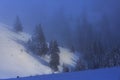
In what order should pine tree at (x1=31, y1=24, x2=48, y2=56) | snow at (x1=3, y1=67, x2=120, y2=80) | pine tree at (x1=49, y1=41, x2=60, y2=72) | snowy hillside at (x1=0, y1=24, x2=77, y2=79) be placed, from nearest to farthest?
snow at (x1=3, y1=67, x2=120, y2=80), snowy hillside at (x1=0, y1=24, x2=77, y2=79), pine tree at (x1=49, y1=41, x2=60, y2=72), pine tree at (x1=31, y1=24, x2=48, y2=56)

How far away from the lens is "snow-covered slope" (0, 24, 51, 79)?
72206 mm

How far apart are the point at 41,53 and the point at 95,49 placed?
41669 mm

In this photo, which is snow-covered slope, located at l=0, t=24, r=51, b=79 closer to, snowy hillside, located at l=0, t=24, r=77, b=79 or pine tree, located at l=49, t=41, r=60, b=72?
snowy hillside, located at l=0, t=24, r=77, b=79

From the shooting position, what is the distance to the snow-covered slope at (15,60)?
7221cm

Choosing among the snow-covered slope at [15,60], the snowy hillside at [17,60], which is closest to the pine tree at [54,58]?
the snowy hillside at [17,60]

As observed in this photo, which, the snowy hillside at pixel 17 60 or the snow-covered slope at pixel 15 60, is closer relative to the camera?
the snow-covered slope at pixel 15 60

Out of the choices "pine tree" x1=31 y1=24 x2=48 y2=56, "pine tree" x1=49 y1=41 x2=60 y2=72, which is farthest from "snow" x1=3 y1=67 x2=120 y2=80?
"pine tree" x1=31 y1=24 x2=48 y2=56

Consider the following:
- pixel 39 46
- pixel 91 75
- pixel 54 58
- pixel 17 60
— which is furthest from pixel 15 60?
pixel 91 75

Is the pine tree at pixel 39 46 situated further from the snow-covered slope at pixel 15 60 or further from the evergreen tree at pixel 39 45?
the snow-covered slope at pixel 15 60

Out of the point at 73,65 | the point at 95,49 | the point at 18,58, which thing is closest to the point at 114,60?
the point at 73,65

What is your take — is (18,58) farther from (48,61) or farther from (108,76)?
(108,76)

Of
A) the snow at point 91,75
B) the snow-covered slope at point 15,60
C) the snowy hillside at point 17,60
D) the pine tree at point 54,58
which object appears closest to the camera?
the snow at point 91,75

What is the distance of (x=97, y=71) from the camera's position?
13586 mm

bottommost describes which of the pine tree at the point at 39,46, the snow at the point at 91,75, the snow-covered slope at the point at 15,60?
the snow at the point at 91,75
